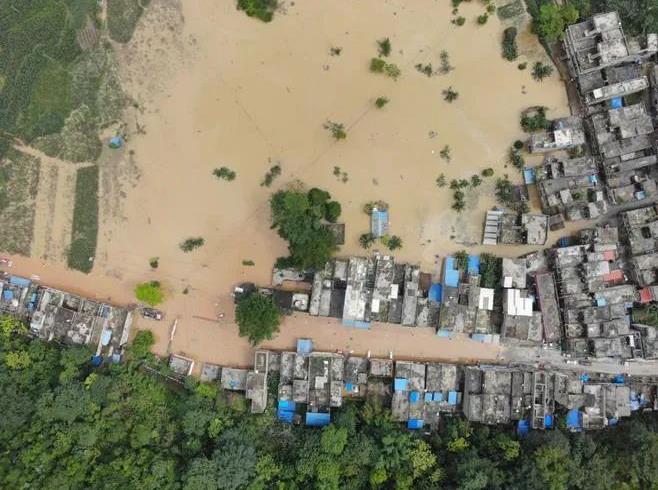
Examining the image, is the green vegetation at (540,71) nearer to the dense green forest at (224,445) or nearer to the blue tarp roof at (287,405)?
the dense green forest at (224,445)

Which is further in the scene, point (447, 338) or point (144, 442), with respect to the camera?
point (447, 338)

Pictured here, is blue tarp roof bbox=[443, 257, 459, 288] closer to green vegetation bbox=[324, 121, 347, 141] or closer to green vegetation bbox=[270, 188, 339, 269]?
green vegetation bbox=[270, 188, 339, 269]

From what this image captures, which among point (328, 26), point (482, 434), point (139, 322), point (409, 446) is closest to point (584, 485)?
point (482, 434)

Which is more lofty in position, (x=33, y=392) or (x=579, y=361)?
(x=579, y=361)

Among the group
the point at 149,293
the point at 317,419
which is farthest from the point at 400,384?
the point at 149,293

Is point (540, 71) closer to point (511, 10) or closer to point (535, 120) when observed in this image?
point (535, 120)

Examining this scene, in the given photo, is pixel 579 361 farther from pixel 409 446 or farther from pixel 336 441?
pixel 336 441

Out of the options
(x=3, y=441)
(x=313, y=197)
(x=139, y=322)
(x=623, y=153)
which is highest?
(x=623, y=153)
